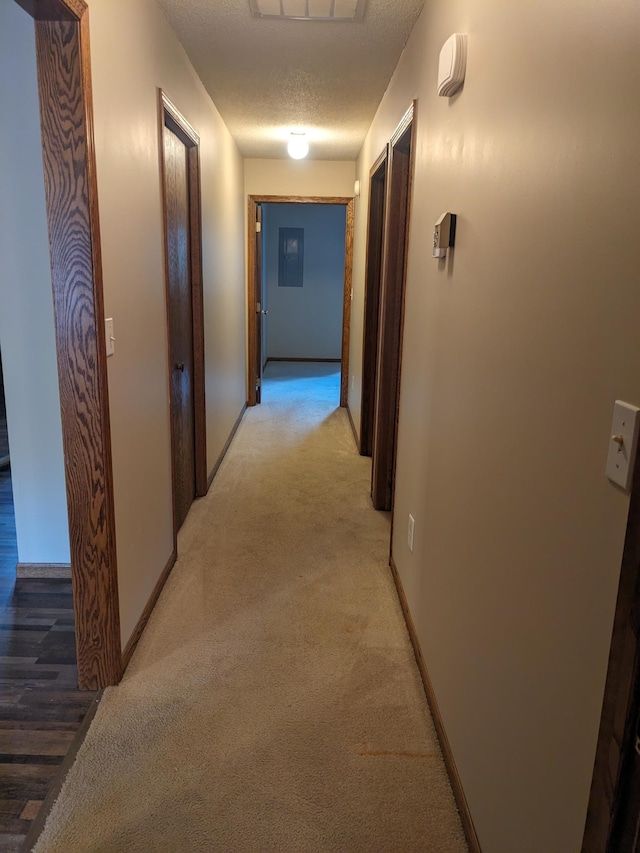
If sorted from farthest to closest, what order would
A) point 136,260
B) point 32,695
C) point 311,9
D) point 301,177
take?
point 301,177 < point 311,9 < point 136,260 < point 32,695

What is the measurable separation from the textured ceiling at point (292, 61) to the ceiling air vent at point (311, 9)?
0.14 feet

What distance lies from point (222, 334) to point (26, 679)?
9.50 feet

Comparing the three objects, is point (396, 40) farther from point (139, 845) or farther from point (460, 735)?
point (139, 845)

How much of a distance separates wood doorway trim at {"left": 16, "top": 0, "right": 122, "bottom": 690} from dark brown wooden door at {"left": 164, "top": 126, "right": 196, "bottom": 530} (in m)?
1.03

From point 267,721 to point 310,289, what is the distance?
828 centimetres

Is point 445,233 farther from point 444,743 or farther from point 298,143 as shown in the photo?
point 298,143

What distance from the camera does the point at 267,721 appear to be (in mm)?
1891

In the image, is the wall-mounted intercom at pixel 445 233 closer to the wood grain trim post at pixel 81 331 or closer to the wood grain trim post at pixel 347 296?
the wood grain trim post at pixel 81 331

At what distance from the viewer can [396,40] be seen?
2723 mm

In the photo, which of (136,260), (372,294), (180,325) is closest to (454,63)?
(136,260)

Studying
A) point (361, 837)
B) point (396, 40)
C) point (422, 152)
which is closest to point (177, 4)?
point (396, 40)

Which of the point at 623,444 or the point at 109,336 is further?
the point at 109,336

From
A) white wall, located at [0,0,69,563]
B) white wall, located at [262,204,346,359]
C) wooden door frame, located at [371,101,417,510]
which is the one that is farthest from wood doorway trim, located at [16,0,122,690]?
white wall, located at [262,204,346,359]

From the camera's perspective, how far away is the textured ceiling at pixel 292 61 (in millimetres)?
2516
